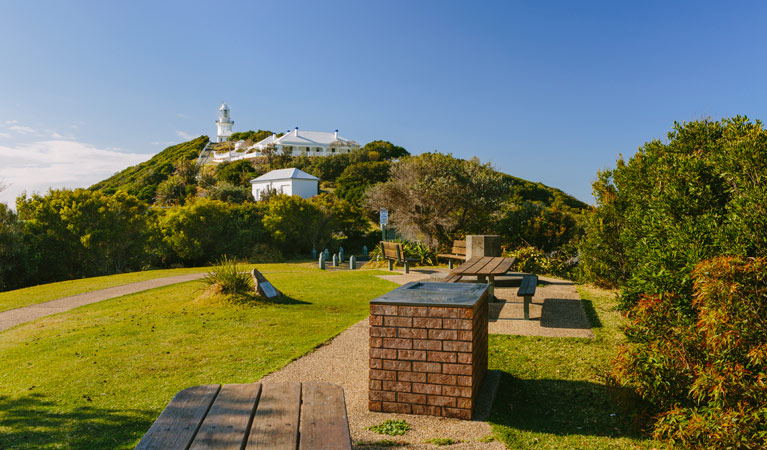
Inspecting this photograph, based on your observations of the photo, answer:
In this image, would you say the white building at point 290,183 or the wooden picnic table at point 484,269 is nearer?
the wooden picnic table at point 484,269

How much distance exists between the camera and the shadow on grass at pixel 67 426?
392cm

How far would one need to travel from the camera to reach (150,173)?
64688 mm

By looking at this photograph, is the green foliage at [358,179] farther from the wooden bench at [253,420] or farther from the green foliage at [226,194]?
the wooden bench at [253,420]

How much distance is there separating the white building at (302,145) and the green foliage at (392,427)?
241ft

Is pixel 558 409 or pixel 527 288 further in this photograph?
pixel 527 288

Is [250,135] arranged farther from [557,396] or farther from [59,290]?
[557,396]

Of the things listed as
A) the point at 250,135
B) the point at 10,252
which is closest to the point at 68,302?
the point at 10,252

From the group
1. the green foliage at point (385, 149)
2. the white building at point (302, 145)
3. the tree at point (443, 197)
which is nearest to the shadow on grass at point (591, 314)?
the tree at point (443, 197)

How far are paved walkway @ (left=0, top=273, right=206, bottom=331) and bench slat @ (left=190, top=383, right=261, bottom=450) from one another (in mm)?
9178

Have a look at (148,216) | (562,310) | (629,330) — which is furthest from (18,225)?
(629,330)

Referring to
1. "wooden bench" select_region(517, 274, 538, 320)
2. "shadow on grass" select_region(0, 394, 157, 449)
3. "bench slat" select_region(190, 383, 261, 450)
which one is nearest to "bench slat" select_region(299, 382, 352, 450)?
"bench slat" select_region(190, 383, 261, 450)

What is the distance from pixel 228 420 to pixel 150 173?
7028 centimetres

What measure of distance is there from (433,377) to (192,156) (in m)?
88.2

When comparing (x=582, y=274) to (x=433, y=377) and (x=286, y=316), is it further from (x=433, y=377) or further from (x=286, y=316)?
(x=433, y=377)
